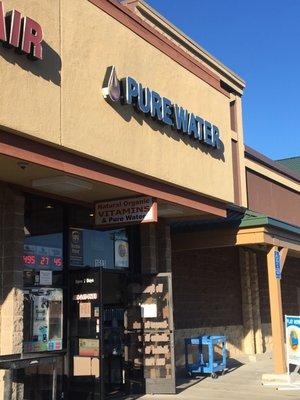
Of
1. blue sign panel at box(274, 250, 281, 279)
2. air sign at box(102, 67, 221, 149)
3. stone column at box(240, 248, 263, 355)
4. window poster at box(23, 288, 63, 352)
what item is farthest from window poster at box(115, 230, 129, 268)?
stone column at box(240, 248, 263, 355)

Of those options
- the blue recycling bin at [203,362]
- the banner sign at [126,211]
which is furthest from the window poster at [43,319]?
the blue recycling bin at [203,362]

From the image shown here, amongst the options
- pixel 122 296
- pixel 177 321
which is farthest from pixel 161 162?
pixel 177 321

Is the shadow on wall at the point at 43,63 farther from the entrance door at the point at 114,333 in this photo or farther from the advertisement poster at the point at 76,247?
the entrance door at the point at 114,333

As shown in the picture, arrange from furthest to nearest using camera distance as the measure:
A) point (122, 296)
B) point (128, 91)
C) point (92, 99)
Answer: point (122, 296) < point (128, 91) < point (92, 99)

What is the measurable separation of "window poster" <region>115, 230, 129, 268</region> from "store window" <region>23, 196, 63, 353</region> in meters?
1.56

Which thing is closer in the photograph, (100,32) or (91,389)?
(100,32)

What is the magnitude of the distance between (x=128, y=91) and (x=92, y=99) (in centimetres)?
86

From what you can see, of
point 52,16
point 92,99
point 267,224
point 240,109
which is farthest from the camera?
point 240,109

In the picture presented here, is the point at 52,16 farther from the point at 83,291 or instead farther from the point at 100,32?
the point at 83,291

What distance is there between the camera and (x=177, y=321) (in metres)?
14.2

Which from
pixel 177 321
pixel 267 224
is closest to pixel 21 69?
pixel 267 224

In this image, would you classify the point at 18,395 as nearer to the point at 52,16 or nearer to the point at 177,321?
the point at 52,16

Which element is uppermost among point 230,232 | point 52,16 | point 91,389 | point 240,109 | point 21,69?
point 240,109

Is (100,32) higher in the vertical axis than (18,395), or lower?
higher
